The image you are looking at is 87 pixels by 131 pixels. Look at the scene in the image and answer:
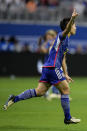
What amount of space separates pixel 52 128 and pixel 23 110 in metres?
2.84

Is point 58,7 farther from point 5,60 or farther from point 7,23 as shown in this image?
point 5,60

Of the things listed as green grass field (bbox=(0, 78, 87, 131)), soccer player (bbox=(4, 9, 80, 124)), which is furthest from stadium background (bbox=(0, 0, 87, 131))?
soccer player (bbox=(4, 9, 80, 124))

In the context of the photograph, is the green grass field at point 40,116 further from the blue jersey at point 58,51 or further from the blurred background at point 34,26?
the blurred background at point 34,26

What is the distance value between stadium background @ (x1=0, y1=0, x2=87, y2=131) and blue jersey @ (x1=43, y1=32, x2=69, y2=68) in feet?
7.87

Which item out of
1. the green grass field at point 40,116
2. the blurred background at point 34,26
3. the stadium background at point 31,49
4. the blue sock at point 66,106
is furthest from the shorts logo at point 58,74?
the blurred background at point 34,26

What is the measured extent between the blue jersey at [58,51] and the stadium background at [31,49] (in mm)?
2399

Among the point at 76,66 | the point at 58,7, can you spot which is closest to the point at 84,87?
the point at 76,66

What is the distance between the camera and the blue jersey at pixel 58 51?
887 cm

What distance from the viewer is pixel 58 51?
352 inches

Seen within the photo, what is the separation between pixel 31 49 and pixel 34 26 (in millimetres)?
1798

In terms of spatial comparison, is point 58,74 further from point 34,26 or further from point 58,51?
point 34,26

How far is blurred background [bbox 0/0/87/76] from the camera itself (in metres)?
23.8

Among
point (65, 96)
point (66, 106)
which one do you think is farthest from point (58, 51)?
point (66, 106)

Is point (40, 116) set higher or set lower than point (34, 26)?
higher
